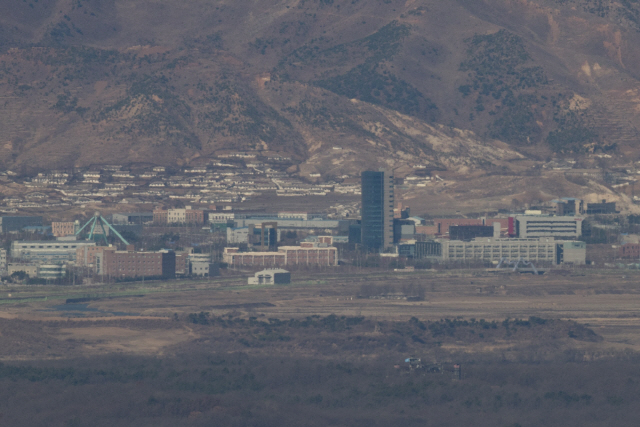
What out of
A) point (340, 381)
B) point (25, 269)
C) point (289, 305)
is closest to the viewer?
point (340, 381)

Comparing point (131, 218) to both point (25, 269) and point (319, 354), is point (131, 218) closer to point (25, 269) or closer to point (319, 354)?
point (25, 269)

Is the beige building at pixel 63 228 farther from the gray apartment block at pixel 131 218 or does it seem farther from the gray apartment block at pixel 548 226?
the gray apartment block at pixel 548 226

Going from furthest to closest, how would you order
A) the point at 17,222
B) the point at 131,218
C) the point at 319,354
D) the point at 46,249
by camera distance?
the point at 131,218
the point at 17,222
the point at 46,249
the point at 319,354

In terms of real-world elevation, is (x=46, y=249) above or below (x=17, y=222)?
below

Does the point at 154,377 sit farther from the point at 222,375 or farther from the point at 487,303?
the point at 487,303

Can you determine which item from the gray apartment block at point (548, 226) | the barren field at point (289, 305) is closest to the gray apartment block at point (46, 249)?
the barren field at point (289, 305)

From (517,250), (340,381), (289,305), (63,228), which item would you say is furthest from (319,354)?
(63,228)

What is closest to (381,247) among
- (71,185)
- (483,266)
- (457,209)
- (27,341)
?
(483,266)
